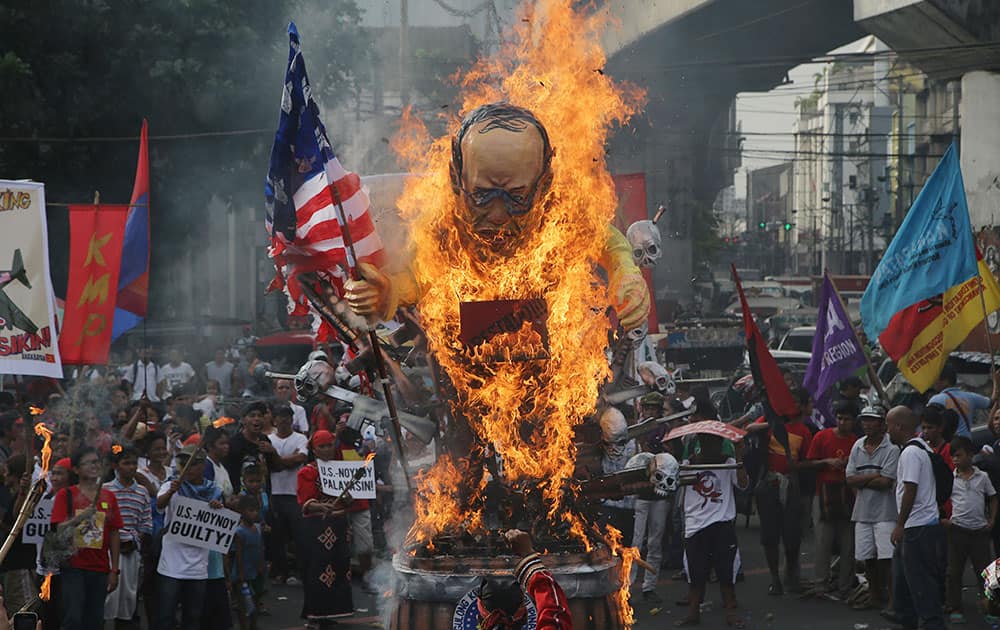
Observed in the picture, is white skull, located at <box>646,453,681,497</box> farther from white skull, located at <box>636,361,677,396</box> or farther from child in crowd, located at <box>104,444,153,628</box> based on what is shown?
child in crowd, located at <box>104,444,153,628</box>

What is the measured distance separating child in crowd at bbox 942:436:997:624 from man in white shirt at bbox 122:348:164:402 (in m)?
13.0

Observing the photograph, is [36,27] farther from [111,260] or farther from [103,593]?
[103,593]

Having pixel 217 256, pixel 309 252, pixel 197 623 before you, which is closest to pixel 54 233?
pixel 197 623

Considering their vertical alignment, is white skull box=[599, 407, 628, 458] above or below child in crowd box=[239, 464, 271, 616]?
above

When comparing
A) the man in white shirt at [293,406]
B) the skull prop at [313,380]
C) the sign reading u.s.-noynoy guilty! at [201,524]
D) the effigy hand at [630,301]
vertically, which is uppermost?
the effigy hand at [630,301]

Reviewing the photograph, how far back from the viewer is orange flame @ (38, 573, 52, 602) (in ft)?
34.3

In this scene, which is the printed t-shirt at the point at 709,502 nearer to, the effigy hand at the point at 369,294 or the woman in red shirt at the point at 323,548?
the woman in red shirt at the point at 323,548

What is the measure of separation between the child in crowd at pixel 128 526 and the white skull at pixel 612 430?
4.51 meters

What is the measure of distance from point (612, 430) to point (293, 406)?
344 inches

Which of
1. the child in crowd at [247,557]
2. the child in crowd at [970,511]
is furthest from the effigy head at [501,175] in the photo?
the child in crowd at [970,511]

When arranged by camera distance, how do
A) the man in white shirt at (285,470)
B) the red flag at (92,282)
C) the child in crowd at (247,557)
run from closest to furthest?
1. the red flag at (92,282)
2. the child in crowd at (247,557)
3. the man in white shirt at (285,470)

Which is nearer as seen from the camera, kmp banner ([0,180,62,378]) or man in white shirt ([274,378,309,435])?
kmp banner ([0,180,62,378])

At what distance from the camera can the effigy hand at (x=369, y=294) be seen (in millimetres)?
7746

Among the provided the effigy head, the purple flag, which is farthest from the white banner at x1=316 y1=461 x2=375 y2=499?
the effigy head
